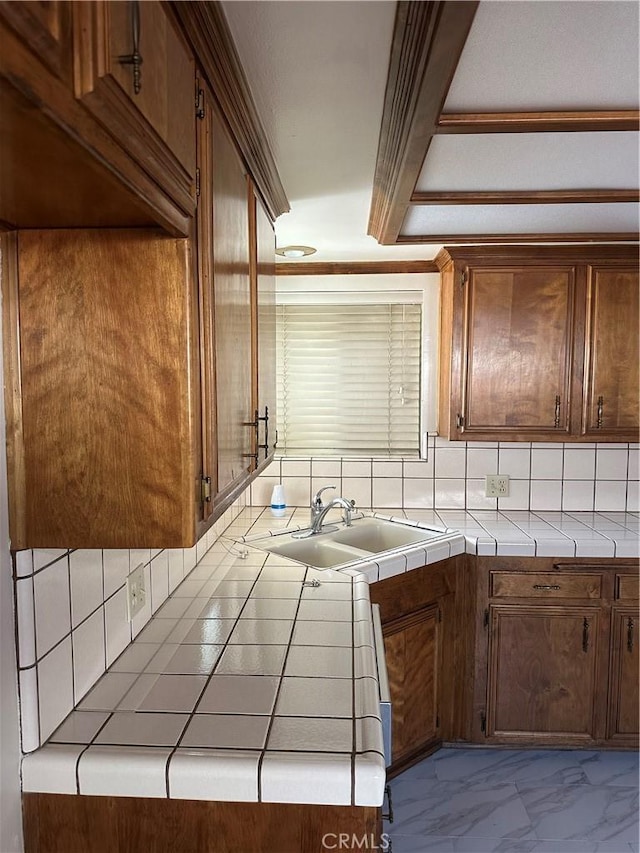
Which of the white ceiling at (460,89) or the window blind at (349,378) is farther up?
the white ceiling at (460,89)

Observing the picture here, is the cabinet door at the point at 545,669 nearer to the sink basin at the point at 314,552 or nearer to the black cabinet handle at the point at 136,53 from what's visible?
the sink basin at the point at 314,552

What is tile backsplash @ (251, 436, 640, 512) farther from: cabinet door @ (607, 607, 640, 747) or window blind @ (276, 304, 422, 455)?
cabinet door @ (607, 607, 640, 747)

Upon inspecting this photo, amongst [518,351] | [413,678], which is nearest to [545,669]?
[413,678]

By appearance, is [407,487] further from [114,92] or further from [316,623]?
[114,92]

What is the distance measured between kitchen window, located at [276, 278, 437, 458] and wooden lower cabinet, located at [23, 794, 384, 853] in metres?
2.08

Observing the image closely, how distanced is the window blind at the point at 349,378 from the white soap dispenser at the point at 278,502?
10.6 inches

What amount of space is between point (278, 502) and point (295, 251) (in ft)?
3.79

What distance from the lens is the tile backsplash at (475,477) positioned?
2938 mm

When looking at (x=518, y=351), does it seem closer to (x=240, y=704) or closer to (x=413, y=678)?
(x=413, y=678)

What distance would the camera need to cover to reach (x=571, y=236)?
248 cm

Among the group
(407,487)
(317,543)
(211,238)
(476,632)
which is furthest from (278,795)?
(407,487)

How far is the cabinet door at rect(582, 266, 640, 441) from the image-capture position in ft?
8.59

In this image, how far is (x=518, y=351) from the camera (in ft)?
8.72

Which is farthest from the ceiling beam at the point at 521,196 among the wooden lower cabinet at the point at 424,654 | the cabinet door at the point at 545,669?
the cabinet door at the point at 545,669
